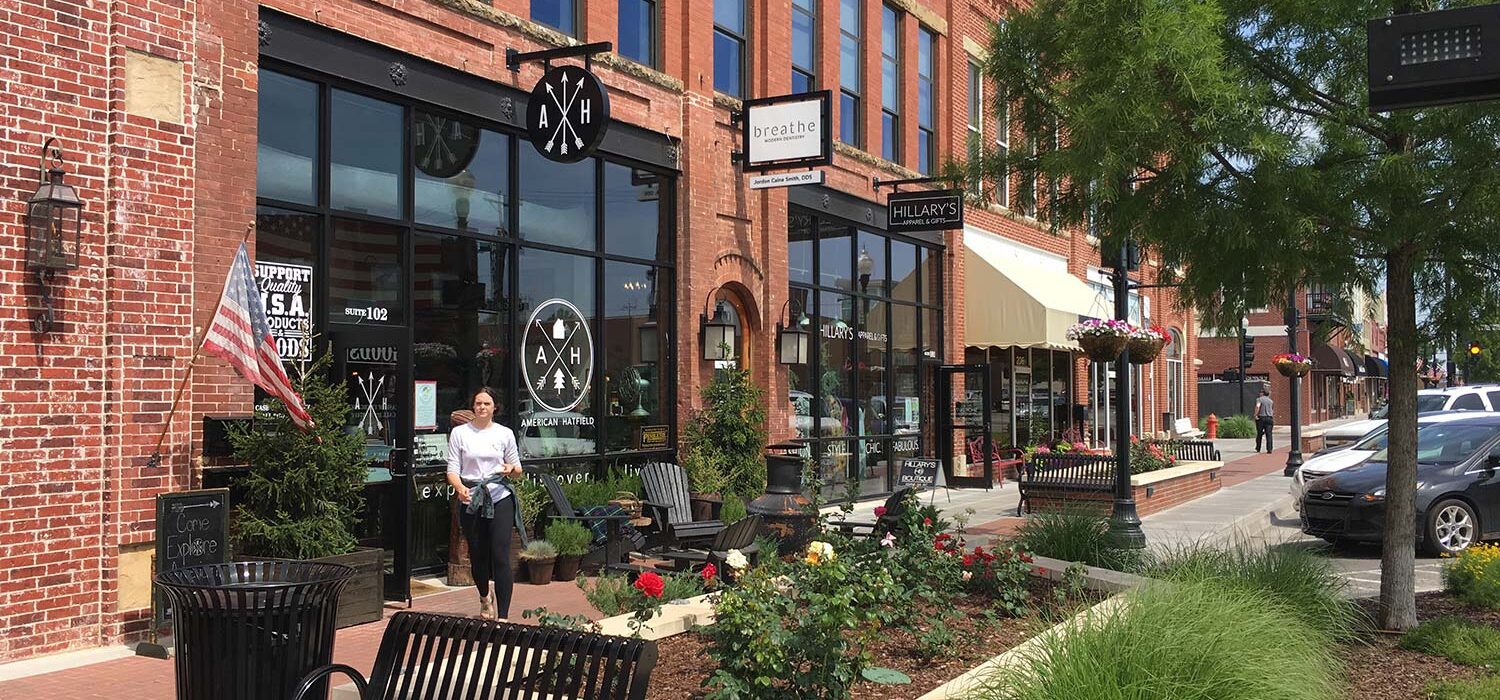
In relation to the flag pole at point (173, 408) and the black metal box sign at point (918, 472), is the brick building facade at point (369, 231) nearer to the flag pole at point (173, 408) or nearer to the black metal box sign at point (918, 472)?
the flag pole at point (173, 408)

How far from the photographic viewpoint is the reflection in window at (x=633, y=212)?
45.4 ft

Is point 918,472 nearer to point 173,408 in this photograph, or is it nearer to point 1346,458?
point 1346,458

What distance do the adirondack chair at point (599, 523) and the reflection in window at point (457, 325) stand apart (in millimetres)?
1065

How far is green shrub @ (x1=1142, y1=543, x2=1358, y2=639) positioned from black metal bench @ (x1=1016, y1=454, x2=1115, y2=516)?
7403 mm

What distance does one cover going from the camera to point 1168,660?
17.3ft

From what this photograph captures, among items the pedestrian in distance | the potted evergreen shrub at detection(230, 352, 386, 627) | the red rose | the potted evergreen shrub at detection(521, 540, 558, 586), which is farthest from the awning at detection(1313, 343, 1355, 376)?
the red rose

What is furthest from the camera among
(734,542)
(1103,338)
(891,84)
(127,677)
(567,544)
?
(891,84)

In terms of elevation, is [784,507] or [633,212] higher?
[633,212]

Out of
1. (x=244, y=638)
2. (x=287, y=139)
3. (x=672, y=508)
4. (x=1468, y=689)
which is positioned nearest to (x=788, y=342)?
(x=672, y=508)

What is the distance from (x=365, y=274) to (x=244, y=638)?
260 inches

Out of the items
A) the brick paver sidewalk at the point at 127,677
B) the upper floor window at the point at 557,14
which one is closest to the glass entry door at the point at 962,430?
the upper floor window at the point at 557,14

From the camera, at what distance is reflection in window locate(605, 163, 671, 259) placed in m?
13.8

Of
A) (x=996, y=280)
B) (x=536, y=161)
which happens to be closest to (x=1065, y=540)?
(x=536, y=161)

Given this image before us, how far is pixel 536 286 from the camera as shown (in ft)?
41.3
